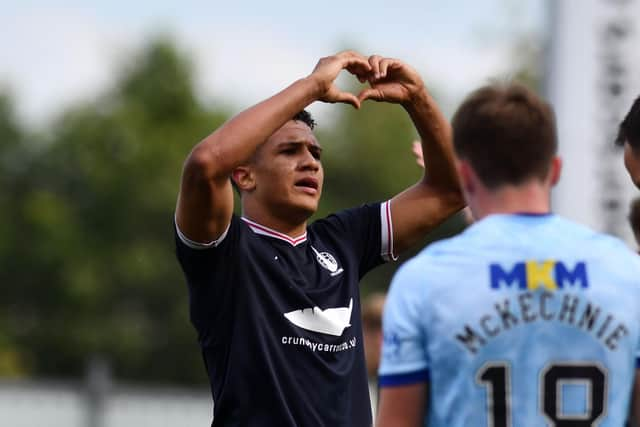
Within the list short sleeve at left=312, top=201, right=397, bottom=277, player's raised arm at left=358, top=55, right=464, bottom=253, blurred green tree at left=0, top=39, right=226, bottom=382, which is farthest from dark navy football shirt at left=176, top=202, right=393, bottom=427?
blurred green tree at left=0, top=39, right=226, bottom=382

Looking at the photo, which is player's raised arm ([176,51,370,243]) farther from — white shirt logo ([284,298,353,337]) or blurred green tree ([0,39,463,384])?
blurred green tree ([0,39,463,384])

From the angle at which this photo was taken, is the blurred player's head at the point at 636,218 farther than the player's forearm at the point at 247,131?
Yes

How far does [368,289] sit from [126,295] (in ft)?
36.9

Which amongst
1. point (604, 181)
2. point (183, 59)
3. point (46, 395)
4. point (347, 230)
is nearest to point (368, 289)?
point (183, 59)

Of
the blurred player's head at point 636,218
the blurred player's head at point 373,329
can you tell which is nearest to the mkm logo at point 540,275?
the blurred player's head at point 636,218

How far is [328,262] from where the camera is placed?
6273 mm

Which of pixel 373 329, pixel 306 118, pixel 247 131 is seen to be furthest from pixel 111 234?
pixel 247 131

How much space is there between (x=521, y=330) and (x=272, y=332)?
184 centimetres

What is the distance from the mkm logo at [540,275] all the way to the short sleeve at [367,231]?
233cm

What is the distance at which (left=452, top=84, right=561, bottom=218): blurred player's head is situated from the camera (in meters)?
4.19

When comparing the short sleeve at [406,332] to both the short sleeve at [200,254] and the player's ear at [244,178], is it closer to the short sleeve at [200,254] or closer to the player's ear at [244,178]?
the short sleeve at [200,254]

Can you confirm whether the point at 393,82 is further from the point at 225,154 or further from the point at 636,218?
the point at 636,218

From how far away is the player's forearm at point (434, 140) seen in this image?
6539mm

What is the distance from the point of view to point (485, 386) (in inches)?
164
